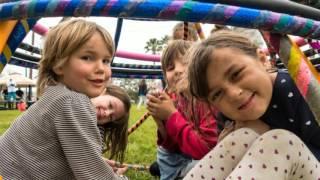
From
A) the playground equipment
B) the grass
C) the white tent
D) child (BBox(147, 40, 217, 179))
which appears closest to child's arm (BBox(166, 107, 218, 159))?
child (BBox(147, 40, 217, 179))

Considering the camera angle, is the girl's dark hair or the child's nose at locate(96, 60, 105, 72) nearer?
the girl's dark hair

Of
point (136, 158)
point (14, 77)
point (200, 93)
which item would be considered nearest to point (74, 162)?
point (200, 93)

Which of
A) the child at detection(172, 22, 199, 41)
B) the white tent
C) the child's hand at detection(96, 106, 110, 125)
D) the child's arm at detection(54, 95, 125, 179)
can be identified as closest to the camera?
the child's arm at detection(54, 95, 125, 179)

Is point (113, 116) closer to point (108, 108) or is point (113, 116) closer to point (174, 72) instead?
point (108, 108)

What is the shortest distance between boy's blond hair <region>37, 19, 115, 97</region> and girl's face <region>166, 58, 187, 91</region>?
0.47 metres

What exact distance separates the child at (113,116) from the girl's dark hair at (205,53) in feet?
2.04

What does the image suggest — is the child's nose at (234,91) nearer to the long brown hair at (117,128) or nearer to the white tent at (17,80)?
the long brown hair at (117,128)

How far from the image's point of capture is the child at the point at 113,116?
5.93 ft

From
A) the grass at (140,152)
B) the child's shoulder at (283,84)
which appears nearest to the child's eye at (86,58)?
the child's shoulder at (283,84)

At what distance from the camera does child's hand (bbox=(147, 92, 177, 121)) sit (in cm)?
168

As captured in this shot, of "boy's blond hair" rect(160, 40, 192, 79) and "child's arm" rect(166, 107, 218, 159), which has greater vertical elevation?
"boy's blond hair" rect(160, 40, 192, 79)

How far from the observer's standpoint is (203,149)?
1654 mm

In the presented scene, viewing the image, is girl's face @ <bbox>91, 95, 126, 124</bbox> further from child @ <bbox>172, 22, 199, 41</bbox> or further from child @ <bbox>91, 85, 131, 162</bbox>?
child @ <bbox>172, 22, 199, 41</bbox>

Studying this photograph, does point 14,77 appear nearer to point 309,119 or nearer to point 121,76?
point 121,76
